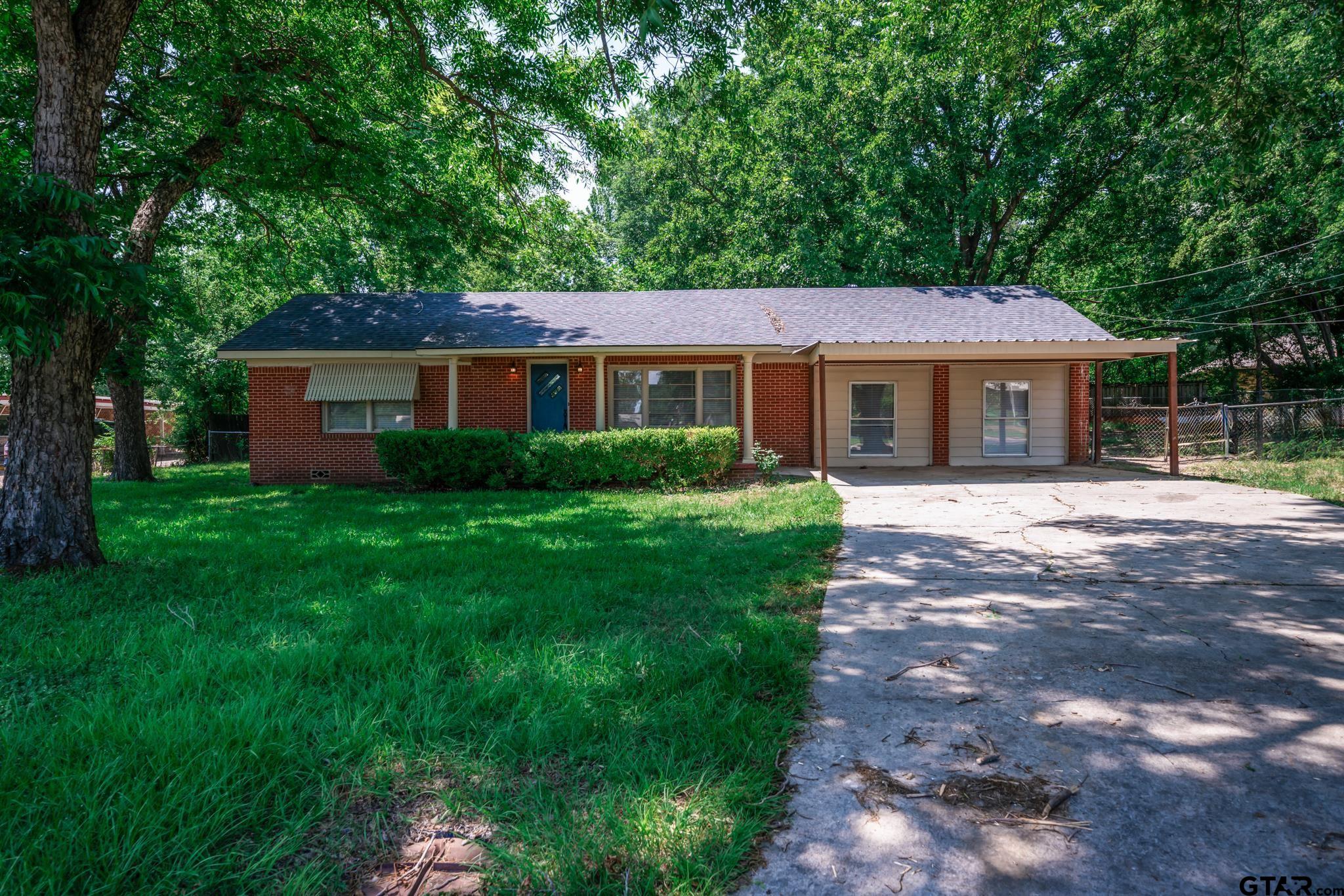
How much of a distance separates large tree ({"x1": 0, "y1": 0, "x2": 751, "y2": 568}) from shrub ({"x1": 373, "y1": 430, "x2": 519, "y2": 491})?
3.75 meters

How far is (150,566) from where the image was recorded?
5.33m

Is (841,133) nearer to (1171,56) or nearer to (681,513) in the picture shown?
(1171,56)

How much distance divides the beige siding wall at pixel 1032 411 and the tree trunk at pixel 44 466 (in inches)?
558

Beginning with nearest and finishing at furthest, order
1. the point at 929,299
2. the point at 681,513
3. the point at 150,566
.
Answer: the point at 150,566
the point at 681,513
the point at 929,299

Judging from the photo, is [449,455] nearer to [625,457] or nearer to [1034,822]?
[625,457]

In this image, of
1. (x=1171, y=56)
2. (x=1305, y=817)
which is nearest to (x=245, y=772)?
(x=1305, y=817)

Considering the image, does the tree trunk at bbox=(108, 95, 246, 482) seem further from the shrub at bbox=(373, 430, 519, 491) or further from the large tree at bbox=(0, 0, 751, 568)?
the shrub at bbox=(373, 430, 519, 491)

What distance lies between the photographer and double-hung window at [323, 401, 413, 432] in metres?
13.3

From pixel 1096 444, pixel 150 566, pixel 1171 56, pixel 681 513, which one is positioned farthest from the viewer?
pixel 1096 444

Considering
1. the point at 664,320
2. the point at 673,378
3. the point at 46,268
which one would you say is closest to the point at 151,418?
the point at 664,320

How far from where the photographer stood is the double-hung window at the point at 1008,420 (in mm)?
14195

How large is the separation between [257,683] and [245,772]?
85cm

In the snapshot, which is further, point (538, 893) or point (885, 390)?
point (885, 390)

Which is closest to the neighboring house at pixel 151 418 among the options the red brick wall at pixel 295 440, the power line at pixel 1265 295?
the red brick wall at pixel 295 440
